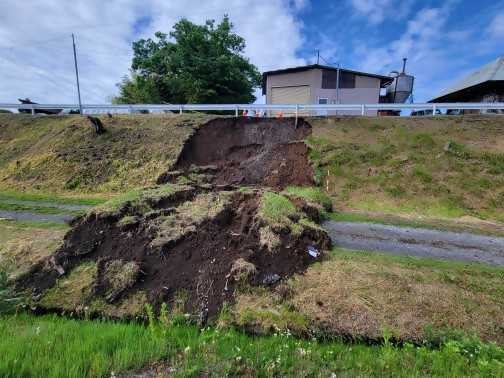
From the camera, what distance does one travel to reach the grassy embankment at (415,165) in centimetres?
955

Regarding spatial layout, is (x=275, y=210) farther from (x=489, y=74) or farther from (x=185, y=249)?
(x=489, y=74)

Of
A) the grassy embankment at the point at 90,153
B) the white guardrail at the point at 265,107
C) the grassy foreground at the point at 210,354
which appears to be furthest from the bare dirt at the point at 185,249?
the white guardrail at the point at 265,107

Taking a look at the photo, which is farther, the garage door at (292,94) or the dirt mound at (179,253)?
the garage door at (292,94)

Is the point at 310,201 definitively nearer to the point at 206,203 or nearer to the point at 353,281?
the point at 206,203

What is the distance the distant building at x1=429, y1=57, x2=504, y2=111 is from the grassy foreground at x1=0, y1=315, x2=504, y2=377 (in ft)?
78.7

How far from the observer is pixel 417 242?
661 centimetres

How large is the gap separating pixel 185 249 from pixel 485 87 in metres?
26.1

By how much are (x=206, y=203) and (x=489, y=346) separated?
242 inches

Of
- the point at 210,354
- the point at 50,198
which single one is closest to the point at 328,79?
the point at 50,198

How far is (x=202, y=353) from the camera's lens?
9.39ft

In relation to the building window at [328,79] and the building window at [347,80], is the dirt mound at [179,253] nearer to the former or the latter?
the building window at [328,79]

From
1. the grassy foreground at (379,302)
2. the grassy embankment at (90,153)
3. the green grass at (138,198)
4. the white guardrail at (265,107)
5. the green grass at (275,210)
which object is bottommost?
the grassy foreground at (379,302)

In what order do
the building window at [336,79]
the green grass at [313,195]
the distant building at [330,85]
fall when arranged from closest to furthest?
1. the green grass at [313,195]
2. the distant building at [330,85]
3. the building window at [336,79]

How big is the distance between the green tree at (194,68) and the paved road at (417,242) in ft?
78.1
